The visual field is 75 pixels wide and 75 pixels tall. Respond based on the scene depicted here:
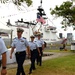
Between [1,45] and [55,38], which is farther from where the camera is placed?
[55,38]

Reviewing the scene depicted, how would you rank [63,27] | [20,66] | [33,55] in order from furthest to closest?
[63,27] → [33,55] → [20,66]

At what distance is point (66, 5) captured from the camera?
2900 centimetres

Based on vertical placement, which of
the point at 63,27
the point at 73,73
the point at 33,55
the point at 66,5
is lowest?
the point at 73,73

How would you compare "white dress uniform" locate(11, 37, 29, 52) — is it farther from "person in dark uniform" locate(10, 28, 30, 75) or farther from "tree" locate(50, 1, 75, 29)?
"tree" locate(50, 1, 75, 29)

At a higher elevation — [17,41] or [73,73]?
[17,41]

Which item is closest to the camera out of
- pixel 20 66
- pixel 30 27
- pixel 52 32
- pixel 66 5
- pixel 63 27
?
pixel 20 66

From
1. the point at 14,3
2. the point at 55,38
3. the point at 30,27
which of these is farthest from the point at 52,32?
the point at 14,3

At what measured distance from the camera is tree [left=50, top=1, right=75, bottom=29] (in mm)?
28872

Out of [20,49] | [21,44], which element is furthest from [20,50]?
[21,44]

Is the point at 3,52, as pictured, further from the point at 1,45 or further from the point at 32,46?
the point at 32,46

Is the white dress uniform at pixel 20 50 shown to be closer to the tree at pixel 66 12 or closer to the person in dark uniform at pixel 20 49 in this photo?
the person in dark uniform at pixel 20 49

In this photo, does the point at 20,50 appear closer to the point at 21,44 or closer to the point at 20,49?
the point at 20,49

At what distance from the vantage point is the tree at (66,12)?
28.9m

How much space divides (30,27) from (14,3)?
47.2 meters
